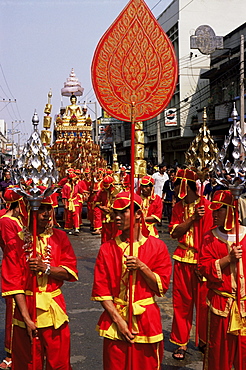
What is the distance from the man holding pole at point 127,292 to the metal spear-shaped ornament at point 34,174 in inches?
21.6

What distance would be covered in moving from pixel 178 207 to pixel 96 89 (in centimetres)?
218

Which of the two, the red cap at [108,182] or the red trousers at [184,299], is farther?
the red cap at [108,182]

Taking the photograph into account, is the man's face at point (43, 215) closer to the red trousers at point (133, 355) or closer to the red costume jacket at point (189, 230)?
the red trousers at point (133, 355)

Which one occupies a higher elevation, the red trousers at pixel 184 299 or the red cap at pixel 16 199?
the red cap at pixel 16 199

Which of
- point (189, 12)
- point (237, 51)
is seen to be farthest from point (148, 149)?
point (237, 51)

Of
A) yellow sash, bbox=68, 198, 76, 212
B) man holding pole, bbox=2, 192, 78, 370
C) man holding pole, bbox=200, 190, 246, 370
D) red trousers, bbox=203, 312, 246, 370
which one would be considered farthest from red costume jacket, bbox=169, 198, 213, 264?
yellow sash, bbox=68, 198, 76, 212

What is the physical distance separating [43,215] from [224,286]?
1.63 m

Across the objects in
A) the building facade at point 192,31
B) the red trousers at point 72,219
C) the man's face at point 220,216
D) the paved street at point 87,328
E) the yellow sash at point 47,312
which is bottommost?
the paved street at point 87,328

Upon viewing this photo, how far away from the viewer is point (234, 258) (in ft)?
12.4

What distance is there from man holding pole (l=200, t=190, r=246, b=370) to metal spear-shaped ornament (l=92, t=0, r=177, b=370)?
42.8 inches

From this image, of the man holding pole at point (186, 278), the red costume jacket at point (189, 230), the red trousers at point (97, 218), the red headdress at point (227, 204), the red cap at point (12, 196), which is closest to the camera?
the red headdress at point (227, 204)

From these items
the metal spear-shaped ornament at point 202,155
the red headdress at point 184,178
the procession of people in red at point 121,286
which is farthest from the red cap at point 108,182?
the procession of people in red at point 121,286

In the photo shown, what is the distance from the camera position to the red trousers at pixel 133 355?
354 cm

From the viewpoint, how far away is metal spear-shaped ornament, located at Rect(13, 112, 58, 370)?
3.70 m
